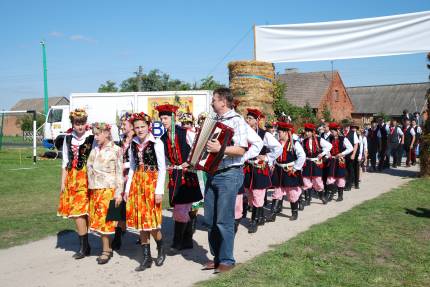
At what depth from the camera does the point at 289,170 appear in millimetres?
8680

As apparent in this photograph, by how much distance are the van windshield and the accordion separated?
20988mm

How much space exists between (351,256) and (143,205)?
8.99 ft

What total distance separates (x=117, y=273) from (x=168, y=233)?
2.03m

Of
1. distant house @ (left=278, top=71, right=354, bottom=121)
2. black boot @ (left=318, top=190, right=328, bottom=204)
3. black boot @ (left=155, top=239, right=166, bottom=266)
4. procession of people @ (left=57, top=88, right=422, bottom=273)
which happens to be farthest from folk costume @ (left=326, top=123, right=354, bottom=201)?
distant house @ (left=278, top=71, right=354, bottom=121)

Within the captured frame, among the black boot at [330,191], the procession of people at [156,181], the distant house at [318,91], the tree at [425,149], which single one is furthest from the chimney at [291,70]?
the procession of people at [156,181]

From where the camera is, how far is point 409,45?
31.1 feet

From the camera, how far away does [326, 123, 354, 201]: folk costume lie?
10.7 metres

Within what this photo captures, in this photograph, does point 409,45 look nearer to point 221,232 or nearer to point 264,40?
point 264,40

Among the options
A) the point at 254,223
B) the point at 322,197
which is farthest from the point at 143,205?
the point at 322,197

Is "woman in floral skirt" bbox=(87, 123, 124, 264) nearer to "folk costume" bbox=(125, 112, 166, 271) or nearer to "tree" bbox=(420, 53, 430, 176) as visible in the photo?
"folk costume" bbox=(125, 112, 166, 271)

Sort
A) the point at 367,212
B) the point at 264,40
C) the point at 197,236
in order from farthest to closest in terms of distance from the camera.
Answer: the point at 264,40 → the point at 367,212 → the point at 197,236

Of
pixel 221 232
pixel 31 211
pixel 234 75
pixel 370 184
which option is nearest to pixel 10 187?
pixel 31 211

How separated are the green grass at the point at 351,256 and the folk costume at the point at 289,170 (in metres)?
0.94

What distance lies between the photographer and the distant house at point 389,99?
55.8m
